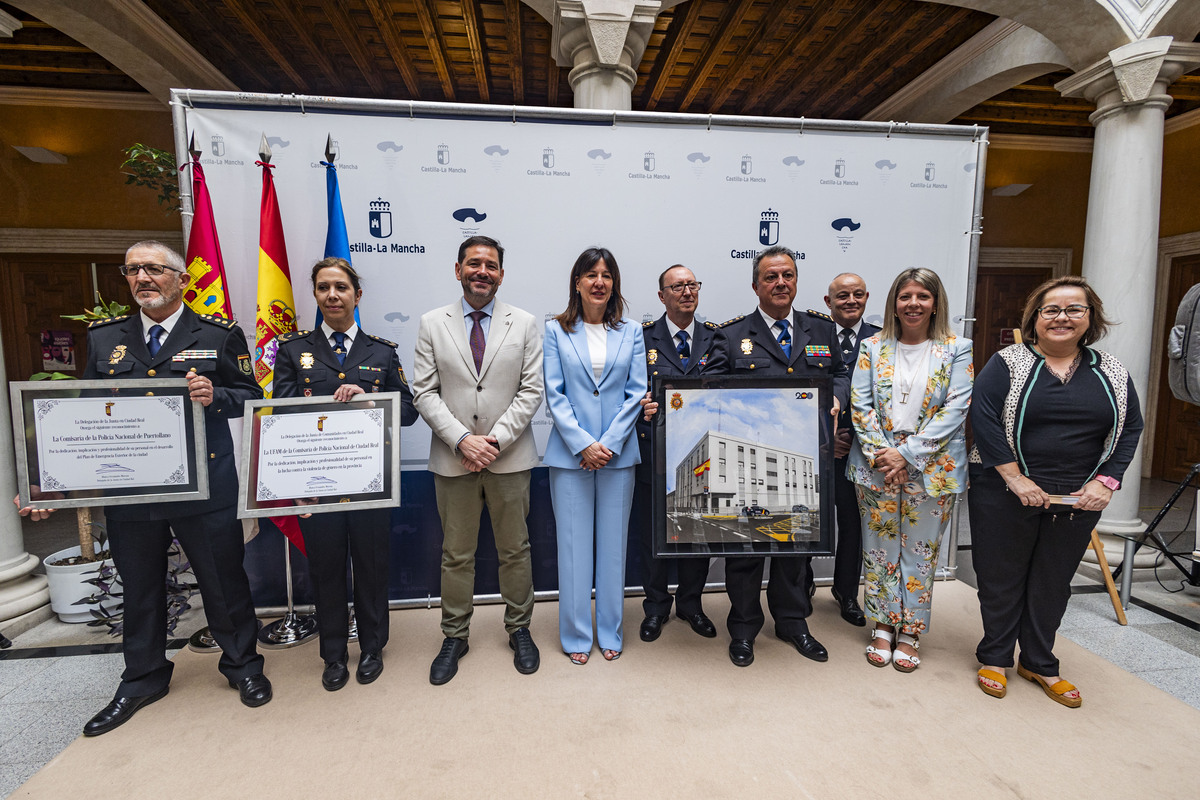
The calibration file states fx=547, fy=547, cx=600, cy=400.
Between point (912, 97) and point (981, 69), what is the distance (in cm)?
84

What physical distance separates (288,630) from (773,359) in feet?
9.10

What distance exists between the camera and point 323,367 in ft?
7.67

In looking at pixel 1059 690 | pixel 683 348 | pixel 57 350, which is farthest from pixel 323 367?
pixel 57 350

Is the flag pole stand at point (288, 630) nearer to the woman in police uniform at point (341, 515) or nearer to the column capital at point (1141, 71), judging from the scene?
the woman in police uniform at point (341, 515)

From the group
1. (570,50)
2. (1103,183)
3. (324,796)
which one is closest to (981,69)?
(1103,183)

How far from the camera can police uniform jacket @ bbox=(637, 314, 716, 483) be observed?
107 inches

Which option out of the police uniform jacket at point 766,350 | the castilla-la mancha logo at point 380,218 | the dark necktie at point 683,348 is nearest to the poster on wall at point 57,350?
the castilla-la mancha logo at point 380,218

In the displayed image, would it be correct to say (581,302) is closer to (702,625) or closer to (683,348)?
(683,348)

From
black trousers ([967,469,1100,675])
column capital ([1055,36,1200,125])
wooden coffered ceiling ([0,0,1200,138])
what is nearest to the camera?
black trousers ([967,469,1100,675])

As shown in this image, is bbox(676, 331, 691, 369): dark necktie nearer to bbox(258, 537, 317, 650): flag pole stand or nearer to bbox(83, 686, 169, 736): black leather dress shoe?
bbox(258, 537, 317, 650): flag pole stand

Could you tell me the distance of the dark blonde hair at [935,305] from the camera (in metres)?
2.35

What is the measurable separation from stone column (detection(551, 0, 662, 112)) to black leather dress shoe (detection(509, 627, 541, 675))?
295 centimetres

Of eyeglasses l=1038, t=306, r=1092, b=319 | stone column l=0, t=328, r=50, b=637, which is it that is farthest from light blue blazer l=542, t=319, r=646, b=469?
stone column l=0, t=328, r=50, b=637

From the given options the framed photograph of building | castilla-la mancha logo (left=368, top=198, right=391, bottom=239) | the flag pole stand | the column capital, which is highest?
the column capital
